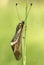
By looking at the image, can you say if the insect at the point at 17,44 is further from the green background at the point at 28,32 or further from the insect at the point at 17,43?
the green background at the point at 28,32

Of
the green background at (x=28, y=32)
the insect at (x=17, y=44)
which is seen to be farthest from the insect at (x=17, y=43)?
the green background at (x=28, y=32)

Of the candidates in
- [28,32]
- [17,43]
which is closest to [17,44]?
[17,43]

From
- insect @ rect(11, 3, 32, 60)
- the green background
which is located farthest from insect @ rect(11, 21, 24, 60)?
the green background

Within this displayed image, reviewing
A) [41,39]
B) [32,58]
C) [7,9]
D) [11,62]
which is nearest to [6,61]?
[11,62]

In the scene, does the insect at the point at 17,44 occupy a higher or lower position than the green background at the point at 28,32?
higher

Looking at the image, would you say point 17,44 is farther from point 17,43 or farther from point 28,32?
point 28,32

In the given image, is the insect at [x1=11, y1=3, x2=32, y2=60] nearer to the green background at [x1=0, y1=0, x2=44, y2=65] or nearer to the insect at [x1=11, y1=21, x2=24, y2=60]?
the insect at [x1=11, y1=21, x2=24, y2=60]

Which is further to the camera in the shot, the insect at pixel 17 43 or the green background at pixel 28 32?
the green background at pixel 28 32

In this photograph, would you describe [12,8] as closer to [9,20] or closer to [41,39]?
[9,20]

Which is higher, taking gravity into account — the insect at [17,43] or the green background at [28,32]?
the insect at [17,43]
